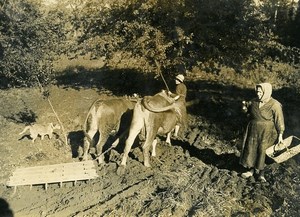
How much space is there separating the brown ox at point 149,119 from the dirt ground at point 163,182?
635 millimetres

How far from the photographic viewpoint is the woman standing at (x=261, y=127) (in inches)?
353

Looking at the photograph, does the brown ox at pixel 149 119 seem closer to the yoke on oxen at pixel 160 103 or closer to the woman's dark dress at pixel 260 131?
the yoke on oxen at pixel 160 103

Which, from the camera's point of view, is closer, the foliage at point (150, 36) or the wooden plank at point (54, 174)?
the wooden plank at point (54, 174)

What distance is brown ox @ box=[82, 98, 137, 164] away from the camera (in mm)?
10690

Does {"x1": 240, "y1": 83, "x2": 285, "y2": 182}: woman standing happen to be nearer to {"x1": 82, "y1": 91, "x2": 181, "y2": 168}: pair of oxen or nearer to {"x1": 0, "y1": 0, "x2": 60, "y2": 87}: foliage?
{"x1": 82, "y1": 91, "x2": 181, "y2": 168}: pair of oxen

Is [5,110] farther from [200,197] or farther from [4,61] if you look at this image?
[200,197]

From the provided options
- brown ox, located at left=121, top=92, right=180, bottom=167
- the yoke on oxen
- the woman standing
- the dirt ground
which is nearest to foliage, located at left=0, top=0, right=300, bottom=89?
the dirt ground

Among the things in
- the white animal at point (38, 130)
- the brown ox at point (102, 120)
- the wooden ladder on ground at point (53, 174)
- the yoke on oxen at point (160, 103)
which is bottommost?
the white animal at point (38, 130)

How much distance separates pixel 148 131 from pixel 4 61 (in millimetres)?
7317

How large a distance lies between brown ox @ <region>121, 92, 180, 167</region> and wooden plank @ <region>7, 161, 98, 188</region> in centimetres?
86

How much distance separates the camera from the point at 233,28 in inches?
630

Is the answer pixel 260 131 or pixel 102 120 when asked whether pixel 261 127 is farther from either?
pixel 102 120

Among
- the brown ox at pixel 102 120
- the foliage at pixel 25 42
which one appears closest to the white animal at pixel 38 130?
the foliage at pixel 25 42

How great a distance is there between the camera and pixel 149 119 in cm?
1025
